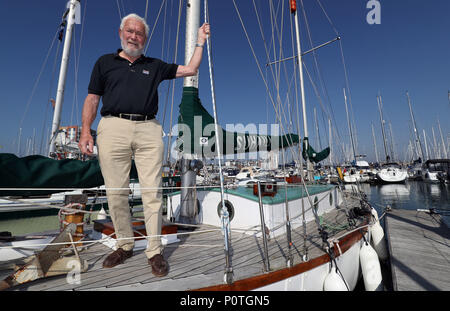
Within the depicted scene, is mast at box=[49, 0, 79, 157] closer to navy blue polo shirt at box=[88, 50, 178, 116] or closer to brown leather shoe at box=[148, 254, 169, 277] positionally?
navy blue polo shirt at box=[88, 50, 178, 116]

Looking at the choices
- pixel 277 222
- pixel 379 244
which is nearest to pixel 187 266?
Result: pixel 277 222

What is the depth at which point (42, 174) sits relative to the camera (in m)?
2.53

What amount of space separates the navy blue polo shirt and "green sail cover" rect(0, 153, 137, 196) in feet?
3.02

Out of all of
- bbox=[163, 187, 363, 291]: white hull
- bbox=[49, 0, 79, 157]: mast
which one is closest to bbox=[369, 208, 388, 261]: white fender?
bbox=[163, 187, 363, 291]: white hull

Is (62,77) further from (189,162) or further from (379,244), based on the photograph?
(379,244)

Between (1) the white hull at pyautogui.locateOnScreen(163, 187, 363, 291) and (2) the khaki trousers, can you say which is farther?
(1) the white hull at pyautogui.locateOnScreen(163, 187, 363, 291)

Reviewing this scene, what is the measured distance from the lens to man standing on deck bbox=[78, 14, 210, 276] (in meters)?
2.34

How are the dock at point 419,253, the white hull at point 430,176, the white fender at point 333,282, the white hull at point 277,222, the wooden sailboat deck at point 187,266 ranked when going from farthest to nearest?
the white hull at point 430,176 < the dock at point 419,253 < the white fender at point 333,282 < the white hull at point 277,222 < the wooden sailboat deck at point 187,266

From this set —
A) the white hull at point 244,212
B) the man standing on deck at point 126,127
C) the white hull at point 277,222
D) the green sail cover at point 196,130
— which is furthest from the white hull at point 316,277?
the green sail cover at point 196,130

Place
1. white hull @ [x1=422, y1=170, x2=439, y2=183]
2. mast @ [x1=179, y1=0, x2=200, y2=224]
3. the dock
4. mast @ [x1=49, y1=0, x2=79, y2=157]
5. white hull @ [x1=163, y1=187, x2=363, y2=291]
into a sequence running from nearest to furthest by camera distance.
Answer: white hull @ [x1=163, y1=187, x2=363, y2=291] → mast @ [x1=179, y1=0, x2=200, y2=224] → the dock → mast @ [x1=49, y1=0, x2=79, y2=157] → white hull @ [x1=422, y1=170, x2=439, y2=183]

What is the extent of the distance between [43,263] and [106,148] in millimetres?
1156

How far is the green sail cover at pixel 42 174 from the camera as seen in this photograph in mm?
2307

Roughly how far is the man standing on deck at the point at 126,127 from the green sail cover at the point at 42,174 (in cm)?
52

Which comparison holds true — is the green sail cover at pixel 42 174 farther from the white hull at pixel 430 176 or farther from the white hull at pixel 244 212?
the white hull at pixel 430 176
